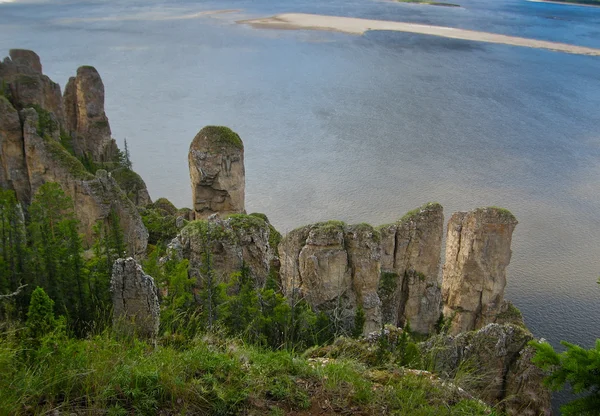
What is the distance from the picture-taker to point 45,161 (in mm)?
25516

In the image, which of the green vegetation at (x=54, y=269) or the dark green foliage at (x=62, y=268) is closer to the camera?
the green vegetation at (x=54, y=269)

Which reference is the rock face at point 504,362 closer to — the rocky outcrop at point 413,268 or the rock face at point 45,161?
the rocky outcrop at point 413,268

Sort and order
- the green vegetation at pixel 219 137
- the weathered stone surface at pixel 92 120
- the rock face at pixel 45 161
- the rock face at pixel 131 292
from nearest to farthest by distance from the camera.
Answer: the rock face at pixel 131 292
the rock face at pixel 45 161
the green vegetation at pixel 219 137
the weathered stone surface at pixel 92 120

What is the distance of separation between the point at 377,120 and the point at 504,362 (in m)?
36.0

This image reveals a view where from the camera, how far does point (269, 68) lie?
62.0 metres

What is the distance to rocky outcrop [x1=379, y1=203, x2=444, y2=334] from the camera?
23250 mm

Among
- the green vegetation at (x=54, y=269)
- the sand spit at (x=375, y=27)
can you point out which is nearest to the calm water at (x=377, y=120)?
the sand spit at (x=375, y=27)

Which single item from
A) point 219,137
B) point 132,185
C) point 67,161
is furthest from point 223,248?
point 132,185

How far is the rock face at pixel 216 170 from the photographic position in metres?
26.1

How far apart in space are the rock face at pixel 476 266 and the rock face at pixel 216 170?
9335 millimetres

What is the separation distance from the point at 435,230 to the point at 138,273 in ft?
48.6

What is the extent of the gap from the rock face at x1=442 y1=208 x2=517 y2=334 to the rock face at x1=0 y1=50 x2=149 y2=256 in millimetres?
12599

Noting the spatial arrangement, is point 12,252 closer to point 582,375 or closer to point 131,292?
point 131,292

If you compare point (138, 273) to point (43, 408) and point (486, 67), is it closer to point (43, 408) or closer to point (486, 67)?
point (43, 408)
